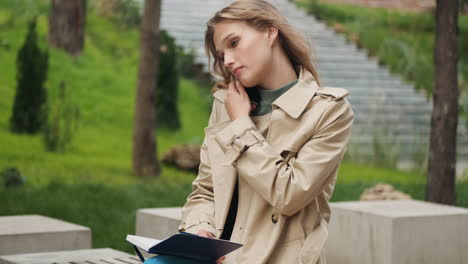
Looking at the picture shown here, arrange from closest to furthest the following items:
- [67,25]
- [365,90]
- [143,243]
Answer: [143,243] → [67,25] → [365,90]

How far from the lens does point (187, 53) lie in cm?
1478

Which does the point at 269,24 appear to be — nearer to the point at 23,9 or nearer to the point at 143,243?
the point at 143,243

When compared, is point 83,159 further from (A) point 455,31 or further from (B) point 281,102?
(B) point 281,102

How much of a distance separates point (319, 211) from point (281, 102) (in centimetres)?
42

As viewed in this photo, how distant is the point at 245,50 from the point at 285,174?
49 cm

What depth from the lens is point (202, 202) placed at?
3.09 meters

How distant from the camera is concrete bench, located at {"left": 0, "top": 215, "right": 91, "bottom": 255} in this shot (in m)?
4.57

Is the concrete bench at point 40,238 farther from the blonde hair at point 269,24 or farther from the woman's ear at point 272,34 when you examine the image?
the woman's ear at point 272,34

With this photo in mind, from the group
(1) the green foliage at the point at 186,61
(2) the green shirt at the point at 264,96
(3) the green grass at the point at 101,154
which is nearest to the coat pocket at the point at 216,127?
(2) the green shirt at the point at 264,96

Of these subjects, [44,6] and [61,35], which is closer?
[61,35]

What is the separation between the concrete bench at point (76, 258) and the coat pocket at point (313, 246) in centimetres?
127

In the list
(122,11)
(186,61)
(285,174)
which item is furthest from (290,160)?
(122,11)

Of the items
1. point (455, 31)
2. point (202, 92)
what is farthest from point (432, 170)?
point (202, 92)

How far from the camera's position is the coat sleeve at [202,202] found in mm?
3016
